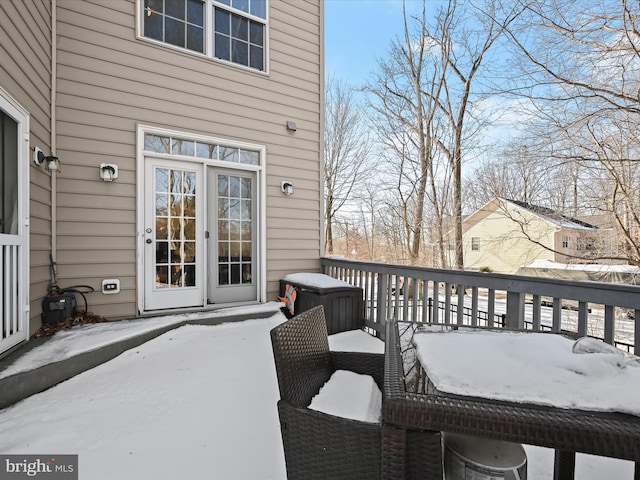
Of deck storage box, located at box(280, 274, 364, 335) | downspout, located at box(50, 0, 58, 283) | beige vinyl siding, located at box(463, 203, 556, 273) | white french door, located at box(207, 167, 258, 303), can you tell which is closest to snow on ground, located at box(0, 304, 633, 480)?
deck storage box, located at box(280, 274, 364, 335)

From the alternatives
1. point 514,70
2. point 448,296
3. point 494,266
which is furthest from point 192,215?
point 494,266

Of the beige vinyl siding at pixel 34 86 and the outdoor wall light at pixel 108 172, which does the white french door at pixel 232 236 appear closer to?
the outdoor wall light at pixel 108 172

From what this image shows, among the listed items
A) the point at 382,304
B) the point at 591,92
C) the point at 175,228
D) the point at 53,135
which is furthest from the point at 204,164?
the point at 591,92

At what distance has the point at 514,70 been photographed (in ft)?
22.4

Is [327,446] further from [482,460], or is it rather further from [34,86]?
[34,86]

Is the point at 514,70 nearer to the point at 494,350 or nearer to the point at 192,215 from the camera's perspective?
the point at 192,215

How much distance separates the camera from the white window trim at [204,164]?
3.70 metres

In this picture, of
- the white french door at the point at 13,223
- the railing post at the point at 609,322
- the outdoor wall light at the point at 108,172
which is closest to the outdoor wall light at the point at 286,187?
the outdoor wall light at the point at 108,172

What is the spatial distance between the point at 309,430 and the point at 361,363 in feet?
1.58

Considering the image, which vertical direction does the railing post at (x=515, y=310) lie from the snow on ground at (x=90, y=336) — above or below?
above

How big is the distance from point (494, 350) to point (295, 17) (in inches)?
213

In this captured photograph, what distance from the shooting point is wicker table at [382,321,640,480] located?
749mm

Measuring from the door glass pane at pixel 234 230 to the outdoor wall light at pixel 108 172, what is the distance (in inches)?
45.3

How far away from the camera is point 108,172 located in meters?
3.51
